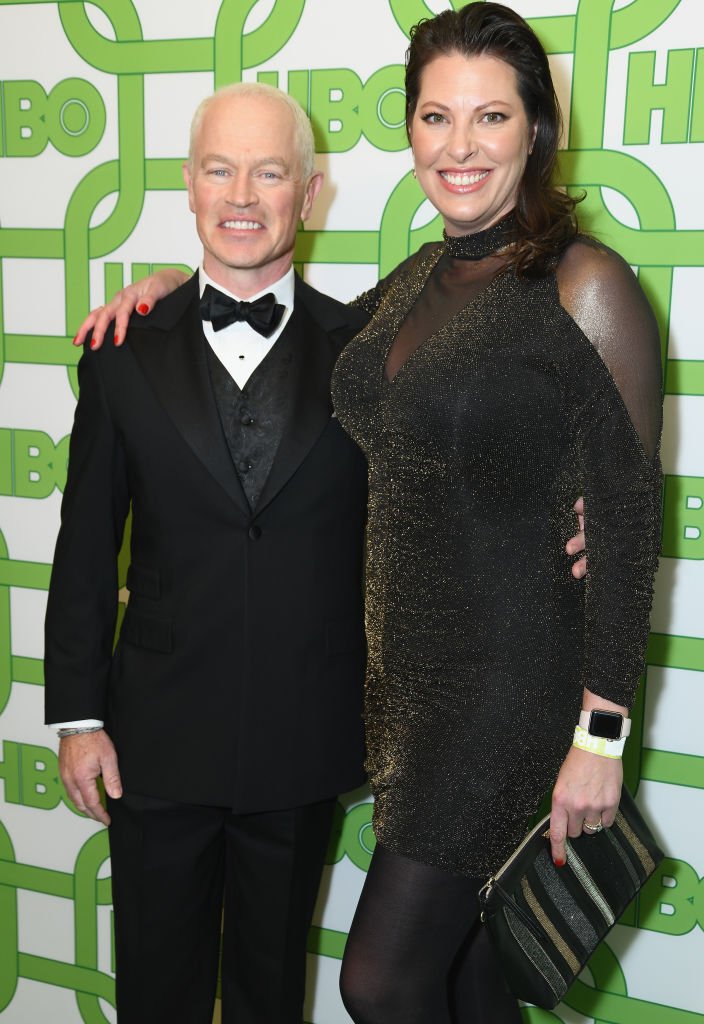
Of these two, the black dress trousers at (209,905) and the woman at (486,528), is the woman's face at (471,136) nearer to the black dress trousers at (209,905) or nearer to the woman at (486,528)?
the woman at (486,528)

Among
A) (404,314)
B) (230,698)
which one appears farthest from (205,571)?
(404,314)

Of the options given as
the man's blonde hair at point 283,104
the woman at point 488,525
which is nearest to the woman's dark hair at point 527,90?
the woman at point 488,525

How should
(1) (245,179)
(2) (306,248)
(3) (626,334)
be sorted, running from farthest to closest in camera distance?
(2) (306,248) < (1) (245,179) < (3) (626,334)

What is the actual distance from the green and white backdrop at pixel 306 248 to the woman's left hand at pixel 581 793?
630 mm

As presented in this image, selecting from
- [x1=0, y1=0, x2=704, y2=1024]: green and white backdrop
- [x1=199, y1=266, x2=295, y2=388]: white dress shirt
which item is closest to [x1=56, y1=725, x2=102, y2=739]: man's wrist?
[x1=199, y1=266, x2=295, y2=388]: white dress shirt

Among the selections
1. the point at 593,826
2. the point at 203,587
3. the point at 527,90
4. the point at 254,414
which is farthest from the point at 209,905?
the point at 527,90

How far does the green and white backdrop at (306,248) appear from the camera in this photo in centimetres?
210

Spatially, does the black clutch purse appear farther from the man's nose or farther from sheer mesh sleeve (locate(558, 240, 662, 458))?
the man's nose

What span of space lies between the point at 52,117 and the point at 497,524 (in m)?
1.54

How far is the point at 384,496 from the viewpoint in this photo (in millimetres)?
1815

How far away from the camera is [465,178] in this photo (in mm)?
1735

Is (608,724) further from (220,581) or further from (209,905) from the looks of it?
(209,905)

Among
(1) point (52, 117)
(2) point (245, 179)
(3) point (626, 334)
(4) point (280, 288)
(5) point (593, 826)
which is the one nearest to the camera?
(3) point (626, 334)

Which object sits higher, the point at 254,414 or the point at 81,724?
the point at 254,414
